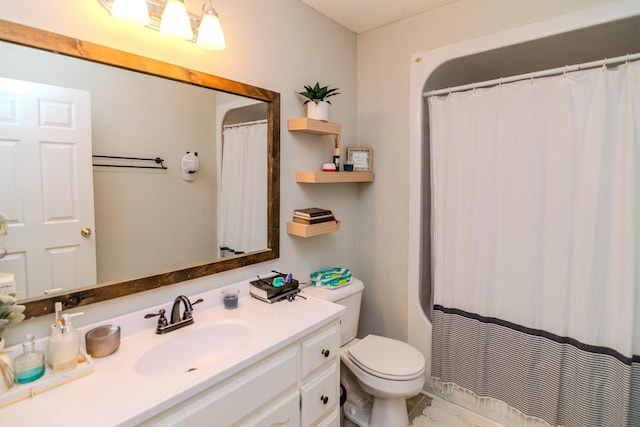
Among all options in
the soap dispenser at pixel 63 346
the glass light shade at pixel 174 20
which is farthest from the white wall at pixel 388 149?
the soap dispenser at pixel 63 346

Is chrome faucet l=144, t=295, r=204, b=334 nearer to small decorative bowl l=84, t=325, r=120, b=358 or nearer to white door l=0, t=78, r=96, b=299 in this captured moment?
small decorative bowl l=84, t=325, r=120, b=358

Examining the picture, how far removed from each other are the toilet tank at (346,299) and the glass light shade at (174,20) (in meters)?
1.42

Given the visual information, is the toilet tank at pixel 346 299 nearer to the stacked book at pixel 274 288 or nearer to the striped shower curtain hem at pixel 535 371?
the stacked book at pixel 274 288

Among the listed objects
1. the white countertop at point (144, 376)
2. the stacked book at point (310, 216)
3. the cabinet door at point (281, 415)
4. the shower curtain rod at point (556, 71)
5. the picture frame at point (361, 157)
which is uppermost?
the shower curtain rod at point (556, 71)

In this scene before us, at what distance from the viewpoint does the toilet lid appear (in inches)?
65.1

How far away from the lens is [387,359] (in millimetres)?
1756

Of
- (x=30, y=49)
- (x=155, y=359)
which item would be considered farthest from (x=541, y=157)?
(x=30, y=49)

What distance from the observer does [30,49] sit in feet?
3.36

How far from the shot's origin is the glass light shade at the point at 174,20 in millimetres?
1225

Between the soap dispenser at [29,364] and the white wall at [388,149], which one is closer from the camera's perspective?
the soap dispenser at [29,364]

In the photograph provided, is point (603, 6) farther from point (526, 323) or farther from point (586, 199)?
point (526, 323)

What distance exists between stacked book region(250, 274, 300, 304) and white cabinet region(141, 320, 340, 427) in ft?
0.94

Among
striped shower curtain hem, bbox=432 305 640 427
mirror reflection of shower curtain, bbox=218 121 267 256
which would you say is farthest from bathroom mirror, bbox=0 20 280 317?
striped shower curtain hem, bbox=432 305 640 427

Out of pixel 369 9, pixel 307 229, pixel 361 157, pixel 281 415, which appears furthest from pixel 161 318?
pixel 369 9
